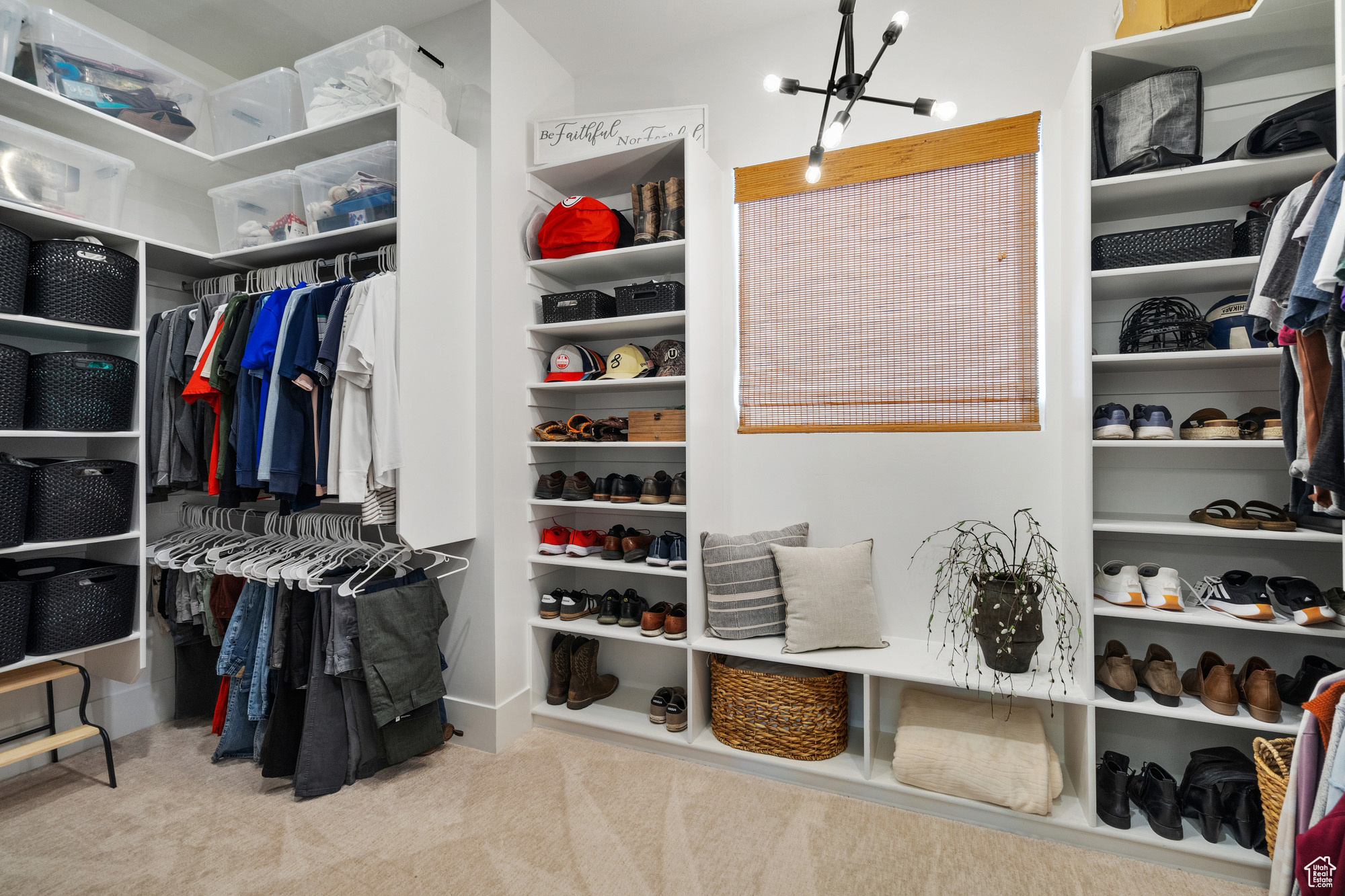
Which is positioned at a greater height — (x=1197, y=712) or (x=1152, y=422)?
(x=1152, y=422)

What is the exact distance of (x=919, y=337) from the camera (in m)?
2.40

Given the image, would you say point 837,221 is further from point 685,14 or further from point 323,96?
point 323,96

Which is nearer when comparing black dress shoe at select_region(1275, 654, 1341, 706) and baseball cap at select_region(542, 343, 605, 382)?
black dress shoe at select_region(1275, 654, 1341, 706)

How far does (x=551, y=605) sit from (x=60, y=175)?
236 centimetres

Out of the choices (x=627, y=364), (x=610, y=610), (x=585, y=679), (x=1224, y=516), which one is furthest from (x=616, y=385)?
(x=1224, y=516)

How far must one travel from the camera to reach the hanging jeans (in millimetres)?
2234

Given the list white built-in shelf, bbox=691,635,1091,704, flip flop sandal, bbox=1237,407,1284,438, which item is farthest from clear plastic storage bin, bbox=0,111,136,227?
flip flop sandal, bbox=1237,407,1284,438

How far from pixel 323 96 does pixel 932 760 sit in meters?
3.26

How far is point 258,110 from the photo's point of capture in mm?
2506

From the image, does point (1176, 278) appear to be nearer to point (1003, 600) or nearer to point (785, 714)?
point (1003, 600)

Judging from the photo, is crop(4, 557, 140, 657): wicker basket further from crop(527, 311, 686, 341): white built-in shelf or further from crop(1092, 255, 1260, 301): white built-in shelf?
crop(1092, 255, 1260, 301): white built-in shelf

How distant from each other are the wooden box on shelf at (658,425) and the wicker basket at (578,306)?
47 cm

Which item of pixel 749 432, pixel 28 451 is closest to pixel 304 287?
pixel 28 451

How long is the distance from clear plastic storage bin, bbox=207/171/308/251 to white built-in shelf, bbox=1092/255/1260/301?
2969 mm
